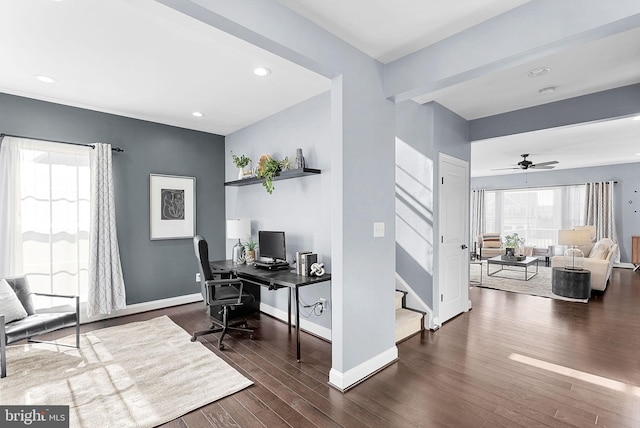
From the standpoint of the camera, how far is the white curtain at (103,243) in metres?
3.77

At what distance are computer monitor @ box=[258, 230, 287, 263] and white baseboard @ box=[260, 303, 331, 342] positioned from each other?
0.75 m

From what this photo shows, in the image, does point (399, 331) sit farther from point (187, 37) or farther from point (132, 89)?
Result: point (132, 89)

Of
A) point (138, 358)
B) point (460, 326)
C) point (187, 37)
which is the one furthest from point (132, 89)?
point (460, 326)

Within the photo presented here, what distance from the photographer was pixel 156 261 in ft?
14.5

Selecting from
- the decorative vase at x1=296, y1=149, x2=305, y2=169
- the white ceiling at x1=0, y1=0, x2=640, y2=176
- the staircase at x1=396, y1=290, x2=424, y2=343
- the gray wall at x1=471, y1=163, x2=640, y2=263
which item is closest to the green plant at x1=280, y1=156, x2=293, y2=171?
the decorative vase at x1=296, y1=149, x2=305, y2=169

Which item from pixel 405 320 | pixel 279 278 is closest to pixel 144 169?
pixel 279 278

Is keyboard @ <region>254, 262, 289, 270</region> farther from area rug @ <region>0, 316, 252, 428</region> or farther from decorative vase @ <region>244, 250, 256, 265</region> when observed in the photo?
area rug @ <region>0, 316, 252, 428</region>

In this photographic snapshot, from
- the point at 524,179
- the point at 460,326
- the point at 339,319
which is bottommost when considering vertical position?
the point at 460,326

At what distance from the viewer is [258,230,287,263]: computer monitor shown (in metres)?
3.61

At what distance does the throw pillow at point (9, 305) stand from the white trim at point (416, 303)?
156 inches

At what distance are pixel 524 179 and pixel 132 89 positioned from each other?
10725 mm

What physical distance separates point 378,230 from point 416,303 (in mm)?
1602

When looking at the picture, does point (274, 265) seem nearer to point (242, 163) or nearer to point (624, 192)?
point (242, 163)

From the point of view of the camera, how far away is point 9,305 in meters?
2.75
